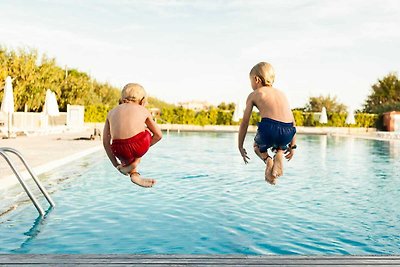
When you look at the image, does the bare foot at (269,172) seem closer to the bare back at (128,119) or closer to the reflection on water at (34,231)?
the bare back at (128,119)

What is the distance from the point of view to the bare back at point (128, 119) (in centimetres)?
299

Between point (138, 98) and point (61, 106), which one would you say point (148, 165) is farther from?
point (61, 106)

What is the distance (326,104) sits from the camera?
75.1 metres

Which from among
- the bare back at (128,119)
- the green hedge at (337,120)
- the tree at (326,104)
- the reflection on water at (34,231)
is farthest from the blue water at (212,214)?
the tree at (326,104)

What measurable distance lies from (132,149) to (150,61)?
276 inches

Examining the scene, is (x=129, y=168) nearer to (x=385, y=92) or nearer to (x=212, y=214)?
(x=212, y=214)

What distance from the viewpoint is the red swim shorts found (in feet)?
9.95

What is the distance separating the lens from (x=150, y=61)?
9883mm

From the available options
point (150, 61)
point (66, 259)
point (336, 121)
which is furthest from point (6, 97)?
point (336, 121)

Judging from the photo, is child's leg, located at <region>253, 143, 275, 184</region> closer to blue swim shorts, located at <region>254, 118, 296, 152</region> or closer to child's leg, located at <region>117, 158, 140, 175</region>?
blue swim shorts, located at <region>254, 118, 296, 152</region>

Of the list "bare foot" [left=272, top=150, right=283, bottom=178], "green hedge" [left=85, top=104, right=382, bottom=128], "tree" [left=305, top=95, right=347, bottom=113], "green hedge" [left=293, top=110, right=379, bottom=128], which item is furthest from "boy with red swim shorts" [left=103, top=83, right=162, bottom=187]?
"tree" [left=305, top=95, right=347, bottom=113]

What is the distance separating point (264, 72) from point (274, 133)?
0.38 meters

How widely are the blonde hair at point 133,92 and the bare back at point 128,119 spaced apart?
0.04 m

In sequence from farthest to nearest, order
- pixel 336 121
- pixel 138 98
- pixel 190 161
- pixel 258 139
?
pixel 336 121 → pixel 190 161 → pixel 258 139 → pixel 138 98
